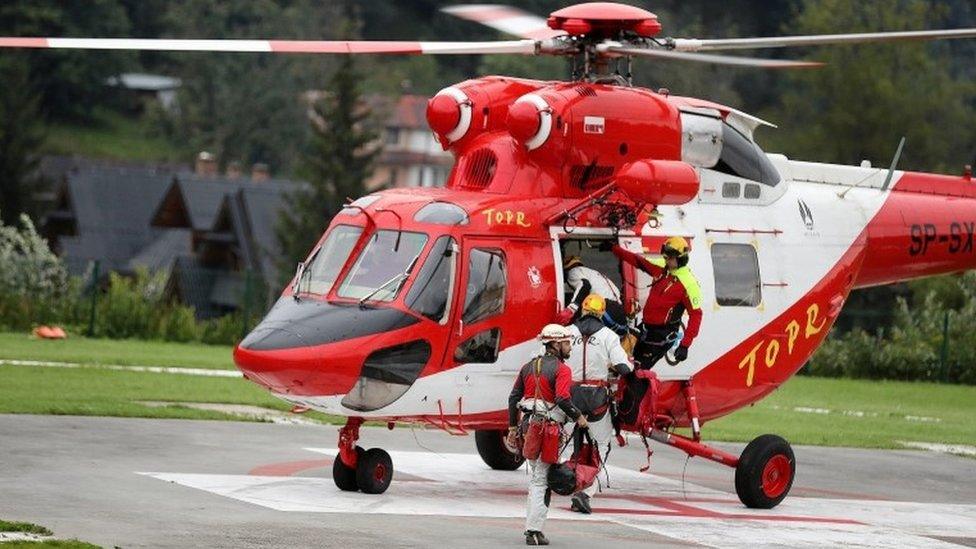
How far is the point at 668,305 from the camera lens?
1800 cm

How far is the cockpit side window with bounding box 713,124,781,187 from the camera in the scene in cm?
1925

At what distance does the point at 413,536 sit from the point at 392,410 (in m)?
1.86

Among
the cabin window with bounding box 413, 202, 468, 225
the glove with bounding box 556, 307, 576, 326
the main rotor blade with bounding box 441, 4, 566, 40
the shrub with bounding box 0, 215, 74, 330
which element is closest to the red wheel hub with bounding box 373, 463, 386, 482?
the glove with bounding box 556, 307, 576, 326

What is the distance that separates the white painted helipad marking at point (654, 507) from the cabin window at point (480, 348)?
131 centimetres

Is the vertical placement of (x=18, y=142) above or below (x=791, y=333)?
above

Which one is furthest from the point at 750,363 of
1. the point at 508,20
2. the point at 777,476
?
the point at 508,20

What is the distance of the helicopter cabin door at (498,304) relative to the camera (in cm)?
1728

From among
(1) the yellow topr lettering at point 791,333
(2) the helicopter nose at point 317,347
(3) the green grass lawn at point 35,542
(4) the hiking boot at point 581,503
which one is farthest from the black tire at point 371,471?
(1) the yellow topr lettering at point 791,333

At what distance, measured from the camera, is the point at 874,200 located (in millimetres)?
20750

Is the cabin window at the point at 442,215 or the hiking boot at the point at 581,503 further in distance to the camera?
the cabin window at the point at 442,215

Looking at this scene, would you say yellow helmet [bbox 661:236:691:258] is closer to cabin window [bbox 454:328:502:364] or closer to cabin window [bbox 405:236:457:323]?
cabin window [bbox 454:328:502:364]

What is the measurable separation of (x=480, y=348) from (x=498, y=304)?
1.40 feet

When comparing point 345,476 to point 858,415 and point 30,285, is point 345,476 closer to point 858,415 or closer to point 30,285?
point 858,415

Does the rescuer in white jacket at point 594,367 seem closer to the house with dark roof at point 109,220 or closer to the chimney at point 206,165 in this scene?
the house with dark roof at point 109,220
